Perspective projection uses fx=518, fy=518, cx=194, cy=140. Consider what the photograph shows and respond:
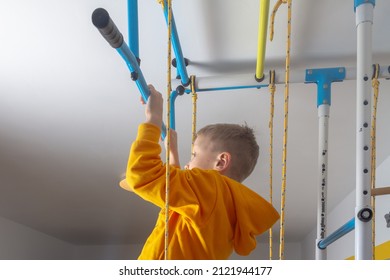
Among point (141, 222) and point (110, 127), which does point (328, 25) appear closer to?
point (110, 127)

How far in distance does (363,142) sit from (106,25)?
1.78ft

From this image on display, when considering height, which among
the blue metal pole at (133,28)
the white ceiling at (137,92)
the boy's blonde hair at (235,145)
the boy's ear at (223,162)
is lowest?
the boy's ear at (223,162)

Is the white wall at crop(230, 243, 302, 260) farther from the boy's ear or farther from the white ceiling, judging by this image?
the boy's ear

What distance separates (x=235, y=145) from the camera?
1249 mm

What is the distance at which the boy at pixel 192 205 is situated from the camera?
940 millimetres

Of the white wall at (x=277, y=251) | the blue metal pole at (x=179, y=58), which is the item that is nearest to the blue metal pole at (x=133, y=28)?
the blue metal pole at (x=179, y=58)

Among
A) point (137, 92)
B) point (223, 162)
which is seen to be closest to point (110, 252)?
point (137, 92)

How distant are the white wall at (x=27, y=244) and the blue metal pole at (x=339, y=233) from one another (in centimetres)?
296

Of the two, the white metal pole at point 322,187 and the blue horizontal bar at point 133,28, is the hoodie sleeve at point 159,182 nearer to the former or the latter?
the blue horizontal bar at point 133,28

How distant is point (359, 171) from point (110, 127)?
1.25m

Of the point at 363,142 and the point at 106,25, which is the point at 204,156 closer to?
the point at 363,142

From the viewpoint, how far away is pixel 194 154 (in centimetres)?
126

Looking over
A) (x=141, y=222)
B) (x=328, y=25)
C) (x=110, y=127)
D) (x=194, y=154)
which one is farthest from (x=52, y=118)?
(x=141, y=222)

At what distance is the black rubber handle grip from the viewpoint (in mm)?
834
